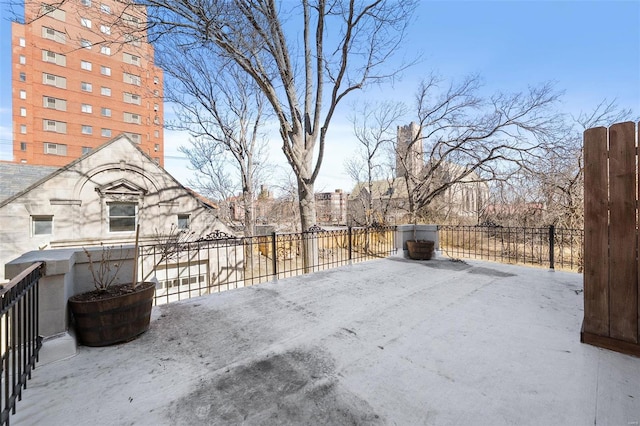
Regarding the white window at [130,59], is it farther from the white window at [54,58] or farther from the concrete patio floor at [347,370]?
the concrete patio floor at [347,370]

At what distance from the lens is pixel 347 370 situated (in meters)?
2.31

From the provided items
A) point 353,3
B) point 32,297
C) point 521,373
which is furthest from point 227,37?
point 521,373

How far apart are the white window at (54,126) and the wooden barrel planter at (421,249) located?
44.0m

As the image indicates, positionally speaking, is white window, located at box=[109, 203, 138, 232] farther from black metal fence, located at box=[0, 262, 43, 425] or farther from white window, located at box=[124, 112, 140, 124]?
white window, located at box=[124, 112, 140, 124]

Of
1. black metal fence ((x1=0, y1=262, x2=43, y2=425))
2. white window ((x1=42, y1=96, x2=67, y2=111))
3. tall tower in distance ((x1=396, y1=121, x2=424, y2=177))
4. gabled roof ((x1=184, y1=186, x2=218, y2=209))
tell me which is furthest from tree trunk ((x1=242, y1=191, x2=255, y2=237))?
white window ((x1=42, y1=96, x2=67, y2=111))

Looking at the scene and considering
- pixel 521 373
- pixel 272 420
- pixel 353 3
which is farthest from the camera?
pixel 353 3

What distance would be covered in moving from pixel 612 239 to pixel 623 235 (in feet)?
0.28

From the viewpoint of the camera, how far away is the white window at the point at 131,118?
37000 millimetres

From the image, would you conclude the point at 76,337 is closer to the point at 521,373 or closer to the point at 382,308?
the point at 382,308

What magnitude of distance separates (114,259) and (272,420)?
9.53 ft

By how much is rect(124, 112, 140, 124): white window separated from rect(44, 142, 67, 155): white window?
8075 millimetres

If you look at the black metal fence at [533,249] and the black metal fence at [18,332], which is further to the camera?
the black metal fence at [533,249]

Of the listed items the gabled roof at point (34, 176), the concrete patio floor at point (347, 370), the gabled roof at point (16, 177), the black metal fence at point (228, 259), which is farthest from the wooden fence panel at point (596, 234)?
the gabled roof at point (16, 177)

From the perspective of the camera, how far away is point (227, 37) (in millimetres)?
7355
